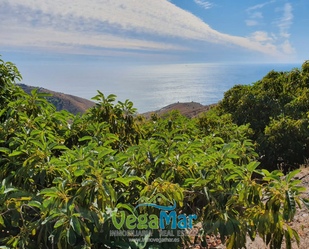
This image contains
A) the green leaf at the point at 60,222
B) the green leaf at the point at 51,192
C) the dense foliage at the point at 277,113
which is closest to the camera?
the green leaf at the point at 60,222

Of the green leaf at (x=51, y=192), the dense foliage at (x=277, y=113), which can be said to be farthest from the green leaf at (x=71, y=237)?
the dense foliage at (x=277, y=113)

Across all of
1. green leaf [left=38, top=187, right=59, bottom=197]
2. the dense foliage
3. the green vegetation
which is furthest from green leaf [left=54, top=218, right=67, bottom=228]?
the dense foliage

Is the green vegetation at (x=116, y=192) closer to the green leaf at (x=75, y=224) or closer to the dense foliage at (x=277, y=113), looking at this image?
the green leaf at (x=75, y=224)

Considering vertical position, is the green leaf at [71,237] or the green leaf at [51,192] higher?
the green leaf at [51,192]

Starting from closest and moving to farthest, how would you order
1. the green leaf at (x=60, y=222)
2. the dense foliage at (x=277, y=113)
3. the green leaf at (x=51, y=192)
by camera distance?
1. the green leaf at (x=60, y=222)
2. the green leaf at (x=51, y=192)
3. the dense foliage at (x=277, y=113)

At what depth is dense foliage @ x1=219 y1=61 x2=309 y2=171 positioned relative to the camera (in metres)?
7.87

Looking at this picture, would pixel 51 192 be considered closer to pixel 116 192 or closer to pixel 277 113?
pixel 116 192

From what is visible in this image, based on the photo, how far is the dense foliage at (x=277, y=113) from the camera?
7873 mm

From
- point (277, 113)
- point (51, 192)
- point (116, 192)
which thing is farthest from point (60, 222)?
point (277, 113)

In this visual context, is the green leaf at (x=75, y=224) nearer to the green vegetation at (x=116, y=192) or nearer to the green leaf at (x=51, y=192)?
the green vegetation at (x=116, y=192)

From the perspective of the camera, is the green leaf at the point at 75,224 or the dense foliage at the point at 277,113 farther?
the dense foliage at the point at 277,113

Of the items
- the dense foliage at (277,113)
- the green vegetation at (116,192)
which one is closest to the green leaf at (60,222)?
the green vegetation at (116,192)

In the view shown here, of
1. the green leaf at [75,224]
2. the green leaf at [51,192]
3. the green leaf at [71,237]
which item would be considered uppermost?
the green leaf at [51,192]

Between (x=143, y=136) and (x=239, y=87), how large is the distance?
Result: 9.92 metres
